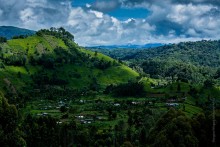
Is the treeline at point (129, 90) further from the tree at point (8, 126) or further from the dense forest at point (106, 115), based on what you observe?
the tree at point (8, 126)

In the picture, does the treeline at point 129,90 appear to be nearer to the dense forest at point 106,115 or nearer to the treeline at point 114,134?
the dense forest at point 106,115

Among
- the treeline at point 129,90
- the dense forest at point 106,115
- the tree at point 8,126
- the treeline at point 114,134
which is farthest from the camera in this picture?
the treeline at point 129,90

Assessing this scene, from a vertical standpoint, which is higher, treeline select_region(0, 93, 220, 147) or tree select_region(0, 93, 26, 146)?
tree select_region(0, 93, 26, 146)

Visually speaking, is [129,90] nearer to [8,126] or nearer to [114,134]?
[114,134]

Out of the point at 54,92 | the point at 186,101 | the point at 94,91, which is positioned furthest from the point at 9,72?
the point at 186,101

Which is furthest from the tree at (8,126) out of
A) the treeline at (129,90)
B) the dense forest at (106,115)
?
the treeline at (129,90)

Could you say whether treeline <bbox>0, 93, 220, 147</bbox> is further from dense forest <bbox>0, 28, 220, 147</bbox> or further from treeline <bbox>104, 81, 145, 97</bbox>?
treeline <bbox>104, 81, 145, 97</bbox>

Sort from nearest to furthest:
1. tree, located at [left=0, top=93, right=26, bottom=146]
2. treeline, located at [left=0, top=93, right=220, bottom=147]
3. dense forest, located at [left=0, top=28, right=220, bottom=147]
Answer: tree, located at [left=0, top=93, right=26, bottom=146] < treeline, located at [left=0, top=93, right=220, bottom=147] < dense forest, located at [left=0, top=28, right=220, bottom=147]

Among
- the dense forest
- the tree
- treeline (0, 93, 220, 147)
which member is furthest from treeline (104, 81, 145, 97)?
the tree

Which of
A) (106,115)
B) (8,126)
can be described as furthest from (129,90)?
(8,126)

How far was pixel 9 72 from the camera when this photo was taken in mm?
195875

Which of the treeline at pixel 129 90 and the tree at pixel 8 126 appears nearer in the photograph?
the tree at pixel 8 126

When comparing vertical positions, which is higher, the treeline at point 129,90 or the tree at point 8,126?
the tree at point 8,126

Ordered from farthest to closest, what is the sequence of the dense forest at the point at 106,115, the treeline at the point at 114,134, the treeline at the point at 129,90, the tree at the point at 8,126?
1. the treeline at the point at 129,90
2. the dense forest at the point at 106,115
3. the treeline at the point at 114,134
4. the tree at the point at 8,126
